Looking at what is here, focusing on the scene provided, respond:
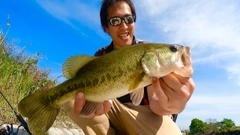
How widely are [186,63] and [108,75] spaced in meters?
0.68

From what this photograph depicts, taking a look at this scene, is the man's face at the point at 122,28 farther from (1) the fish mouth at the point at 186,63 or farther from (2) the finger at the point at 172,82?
(1) the fish mouth at the point at 186,63

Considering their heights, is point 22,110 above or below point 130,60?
below

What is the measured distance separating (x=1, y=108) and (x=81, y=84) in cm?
372

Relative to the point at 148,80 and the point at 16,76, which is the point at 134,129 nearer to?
the point at 148,80

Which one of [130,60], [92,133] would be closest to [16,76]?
[92,133]

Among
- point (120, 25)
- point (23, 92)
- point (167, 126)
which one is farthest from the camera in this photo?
point (23, 92)

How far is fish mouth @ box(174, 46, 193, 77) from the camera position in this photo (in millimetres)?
2143

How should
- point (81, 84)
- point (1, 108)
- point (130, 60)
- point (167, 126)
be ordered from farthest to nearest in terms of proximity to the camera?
point (1, 108)
point (167, 126)
point (81, 84)
point (130, 60)

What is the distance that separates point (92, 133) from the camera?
361 cm

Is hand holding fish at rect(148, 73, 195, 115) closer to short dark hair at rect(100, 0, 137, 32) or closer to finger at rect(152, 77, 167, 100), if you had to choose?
finger at rect(152, 77, 167, 100)

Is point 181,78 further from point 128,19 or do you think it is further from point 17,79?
point 17,79

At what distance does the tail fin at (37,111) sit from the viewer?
2.47 metres

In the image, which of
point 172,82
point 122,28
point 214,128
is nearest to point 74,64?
point 172,82

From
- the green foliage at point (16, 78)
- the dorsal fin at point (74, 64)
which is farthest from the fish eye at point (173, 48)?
the green foliage at point (16, 78)
